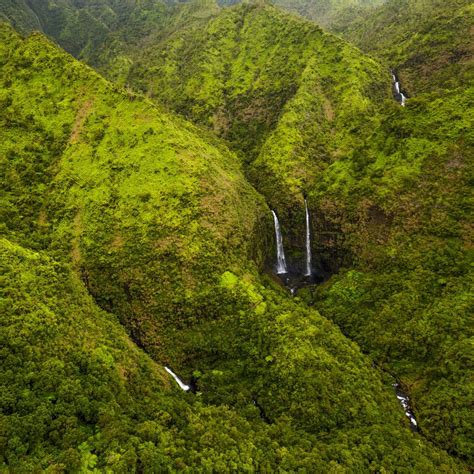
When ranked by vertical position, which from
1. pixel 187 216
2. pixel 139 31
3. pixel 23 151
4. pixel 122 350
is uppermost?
pixel 139 31

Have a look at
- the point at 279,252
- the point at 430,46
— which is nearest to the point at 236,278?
the point at 279,252

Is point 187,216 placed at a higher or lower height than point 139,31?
lower

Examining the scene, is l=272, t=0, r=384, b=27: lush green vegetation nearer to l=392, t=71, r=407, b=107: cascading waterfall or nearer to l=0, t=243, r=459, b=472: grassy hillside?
l=392, t=71, r=407, b=107: cascading waterfall

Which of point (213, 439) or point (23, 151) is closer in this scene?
point (213, 439)

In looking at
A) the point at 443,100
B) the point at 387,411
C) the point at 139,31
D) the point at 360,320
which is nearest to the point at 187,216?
the point at 360,320

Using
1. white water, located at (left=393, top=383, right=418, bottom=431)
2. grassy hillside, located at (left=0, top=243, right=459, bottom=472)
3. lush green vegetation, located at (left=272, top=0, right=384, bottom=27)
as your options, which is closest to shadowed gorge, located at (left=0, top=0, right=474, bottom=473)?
grassy hillside, located at (left=0, top=243, right=459, bottom=472)

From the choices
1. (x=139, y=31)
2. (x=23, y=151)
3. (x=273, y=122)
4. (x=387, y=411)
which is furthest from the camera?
(x=139, y=31)

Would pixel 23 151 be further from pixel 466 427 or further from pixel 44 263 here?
pixel 466 427

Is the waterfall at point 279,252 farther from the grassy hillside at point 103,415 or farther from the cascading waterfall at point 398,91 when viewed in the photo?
the cascading waterfall at point 398,91

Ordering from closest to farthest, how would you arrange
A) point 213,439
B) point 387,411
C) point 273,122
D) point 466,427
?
point 213,439, point 466,427, point 387,411, point 273,122
